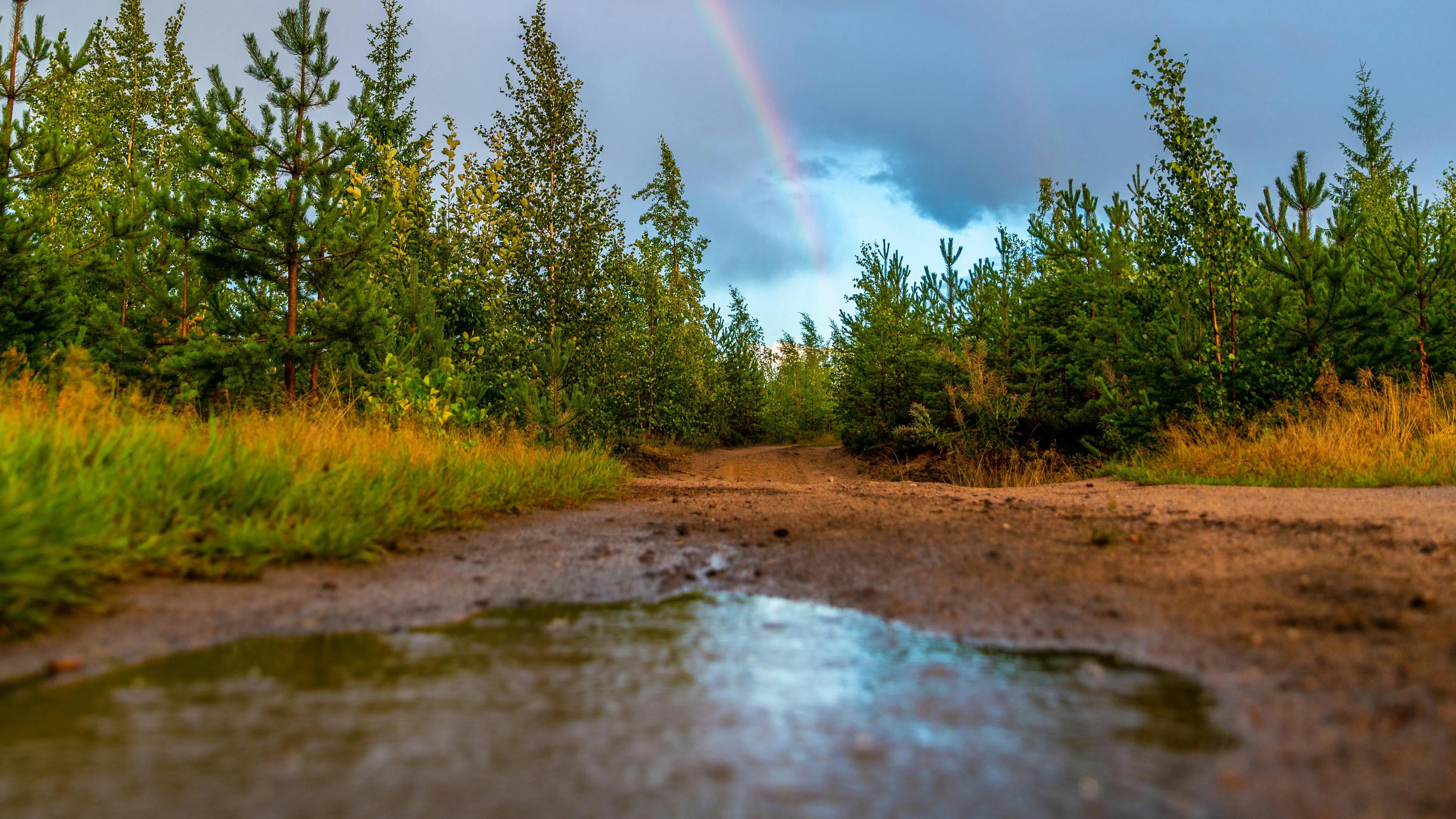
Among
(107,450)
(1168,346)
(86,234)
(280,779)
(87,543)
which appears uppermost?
(86,234)

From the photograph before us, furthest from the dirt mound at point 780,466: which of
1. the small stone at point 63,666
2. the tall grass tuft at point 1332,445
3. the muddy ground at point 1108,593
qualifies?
the small stone at point 63,666

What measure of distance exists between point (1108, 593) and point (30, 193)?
643 inches

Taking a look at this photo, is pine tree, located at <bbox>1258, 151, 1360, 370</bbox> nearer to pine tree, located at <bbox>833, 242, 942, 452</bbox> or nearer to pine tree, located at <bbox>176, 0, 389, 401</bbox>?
pine tree, located at <bbox>833, 242, 942, 452</bbox>

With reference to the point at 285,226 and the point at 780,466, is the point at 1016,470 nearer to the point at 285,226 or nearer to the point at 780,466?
the point at 780,466

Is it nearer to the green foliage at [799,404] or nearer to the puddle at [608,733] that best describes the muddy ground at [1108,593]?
the puddle at [608,733]

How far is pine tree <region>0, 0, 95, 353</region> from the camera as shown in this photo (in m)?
10.6

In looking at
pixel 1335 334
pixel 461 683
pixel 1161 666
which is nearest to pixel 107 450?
pixel 461 683

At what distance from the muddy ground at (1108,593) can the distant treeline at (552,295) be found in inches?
195

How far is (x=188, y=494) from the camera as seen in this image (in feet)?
13.6

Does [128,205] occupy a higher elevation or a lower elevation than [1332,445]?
higher

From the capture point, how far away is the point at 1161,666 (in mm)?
2574

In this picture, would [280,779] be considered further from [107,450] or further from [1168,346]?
[1168,346]

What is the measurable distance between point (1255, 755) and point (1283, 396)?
1118 centimetres

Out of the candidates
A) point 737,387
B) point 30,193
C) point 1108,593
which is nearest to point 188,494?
point 1108,593
